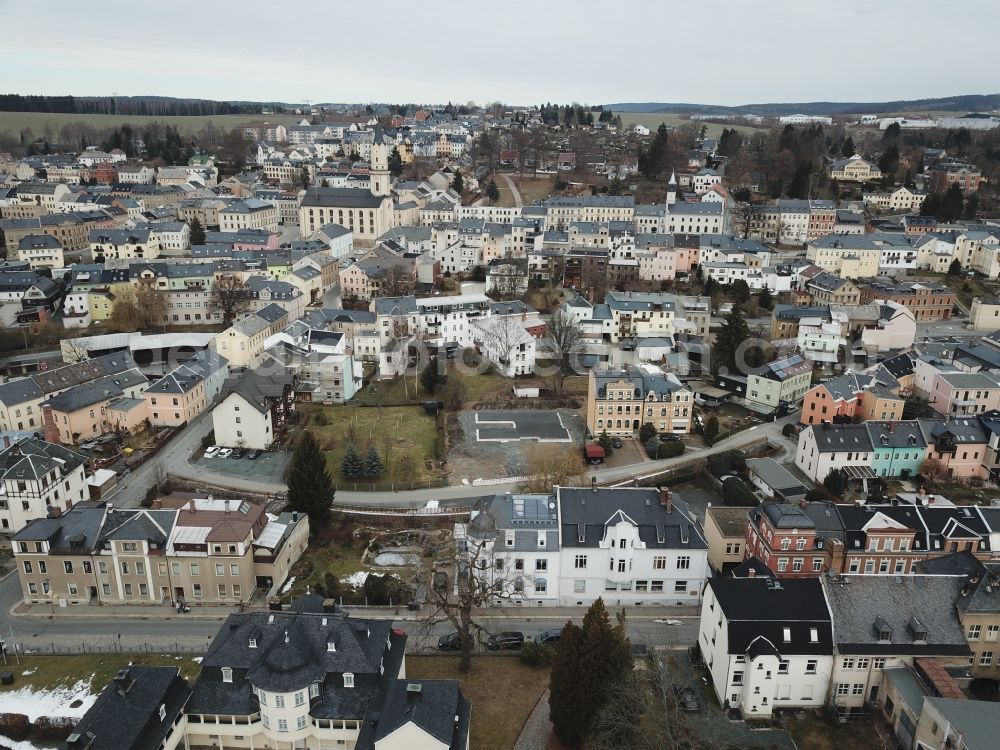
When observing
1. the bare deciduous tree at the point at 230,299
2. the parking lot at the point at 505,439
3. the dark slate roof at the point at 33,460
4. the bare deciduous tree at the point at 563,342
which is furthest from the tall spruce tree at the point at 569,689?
the bare deciduous tree at the point at 230,299

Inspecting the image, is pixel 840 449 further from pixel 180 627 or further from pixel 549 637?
pixel 180 627


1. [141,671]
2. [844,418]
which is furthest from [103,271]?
[844,418]

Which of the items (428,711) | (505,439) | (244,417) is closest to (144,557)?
(244,417)

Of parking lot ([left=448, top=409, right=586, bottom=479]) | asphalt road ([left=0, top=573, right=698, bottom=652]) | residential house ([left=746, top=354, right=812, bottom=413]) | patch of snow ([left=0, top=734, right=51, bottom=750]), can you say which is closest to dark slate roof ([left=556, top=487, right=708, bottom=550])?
asphalt road ([left=0, top=573, right=698, bottom=652])

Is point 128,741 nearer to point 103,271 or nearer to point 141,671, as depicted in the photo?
point 141,671

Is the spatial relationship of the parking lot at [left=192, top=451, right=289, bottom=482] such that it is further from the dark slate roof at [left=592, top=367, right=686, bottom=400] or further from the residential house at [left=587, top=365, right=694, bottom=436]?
the dark slate roof at [left=592, top=367, right=686, bottom=400]

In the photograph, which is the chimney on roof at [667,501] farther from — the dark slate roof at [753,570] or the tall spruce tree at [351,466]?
the tall spruce tree at [351,466]
